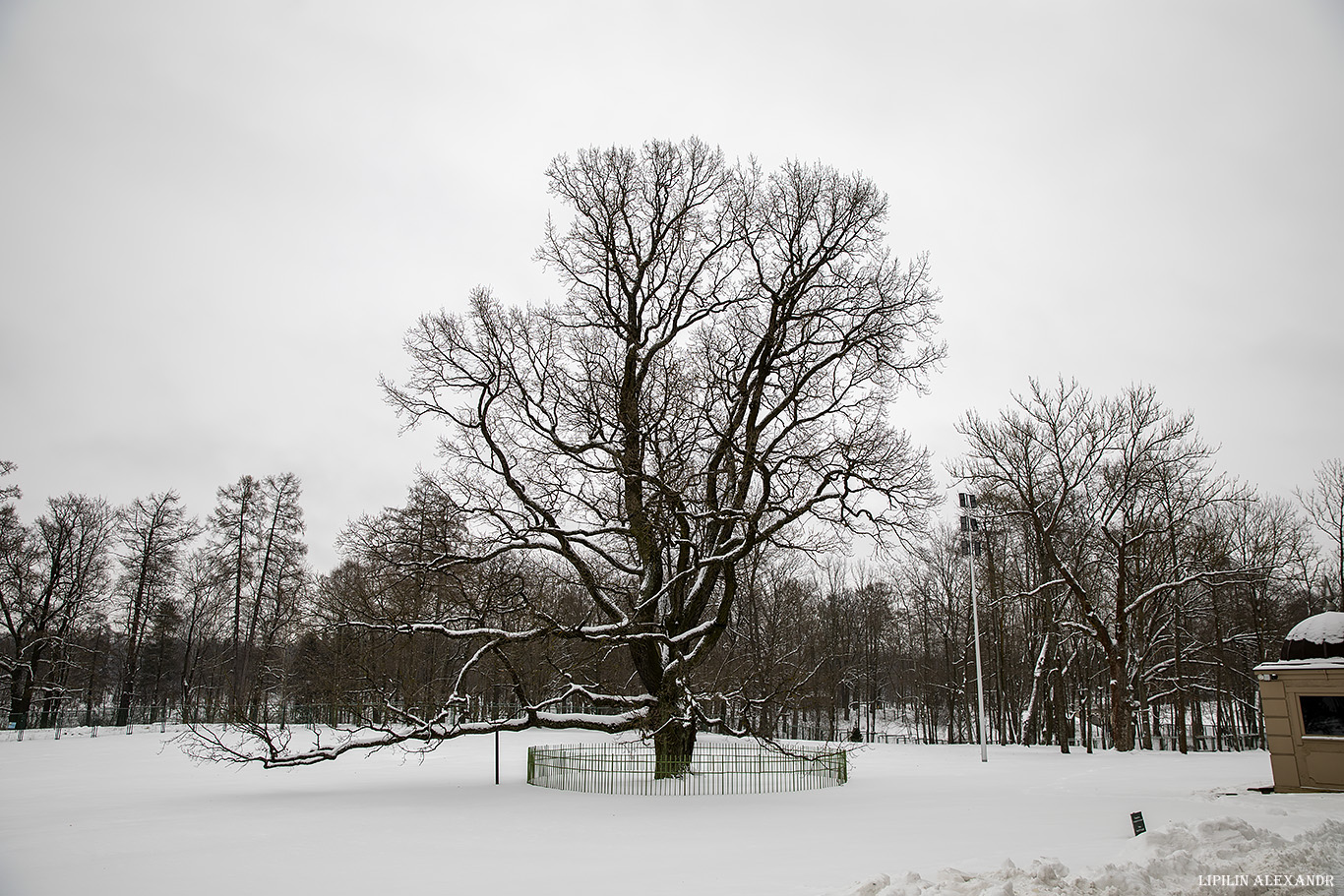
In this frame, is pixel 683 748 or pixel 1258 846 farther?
pixel 683 748

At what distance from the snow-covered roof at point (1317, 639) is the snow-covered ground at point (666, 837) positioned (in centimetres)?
248

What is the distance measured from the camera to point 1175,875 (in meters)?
7.46

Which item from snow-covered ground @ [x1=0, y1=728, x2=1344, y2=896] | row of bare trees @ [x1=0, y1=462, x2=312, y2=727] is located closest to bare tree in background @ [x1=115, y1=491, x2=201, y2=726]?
row of bare trees @ [x1=0, y1=462, x2=312, y2=727]

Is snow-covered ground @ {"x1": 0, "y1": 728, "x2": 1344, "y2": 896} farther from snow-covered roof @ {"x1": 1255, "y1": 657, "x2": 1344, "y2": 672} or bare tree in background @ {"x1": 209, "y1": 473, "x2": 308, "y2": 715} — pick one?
bare tree in background @ {"x1": 209, "y1": 473, "x2": 308, "y2": 715}

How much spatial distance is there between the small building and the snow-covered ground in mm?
833

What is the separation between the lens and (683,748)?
19094 mm

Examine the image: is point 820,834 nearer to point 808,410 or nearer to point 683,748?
point 683,748

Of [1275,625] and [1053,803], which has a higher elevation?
[1275,625]

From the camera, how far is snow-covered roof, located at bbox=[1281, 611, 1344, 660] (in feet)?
46.1

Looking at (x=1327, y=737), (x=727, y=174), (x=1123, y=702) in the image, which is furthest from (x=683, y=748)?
(x=1123, y=702)

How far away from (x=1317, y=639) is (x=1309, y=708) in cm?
124

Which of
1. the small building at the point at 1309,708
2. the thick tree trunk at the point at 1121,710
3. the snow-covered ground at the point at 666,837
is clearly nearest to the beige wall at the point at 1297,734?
the small building at the point at 1309,708

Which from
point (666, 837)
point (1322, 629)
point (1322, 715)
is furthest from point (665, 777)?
point (1322, 629)

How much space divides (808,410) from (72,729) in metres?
42.2
